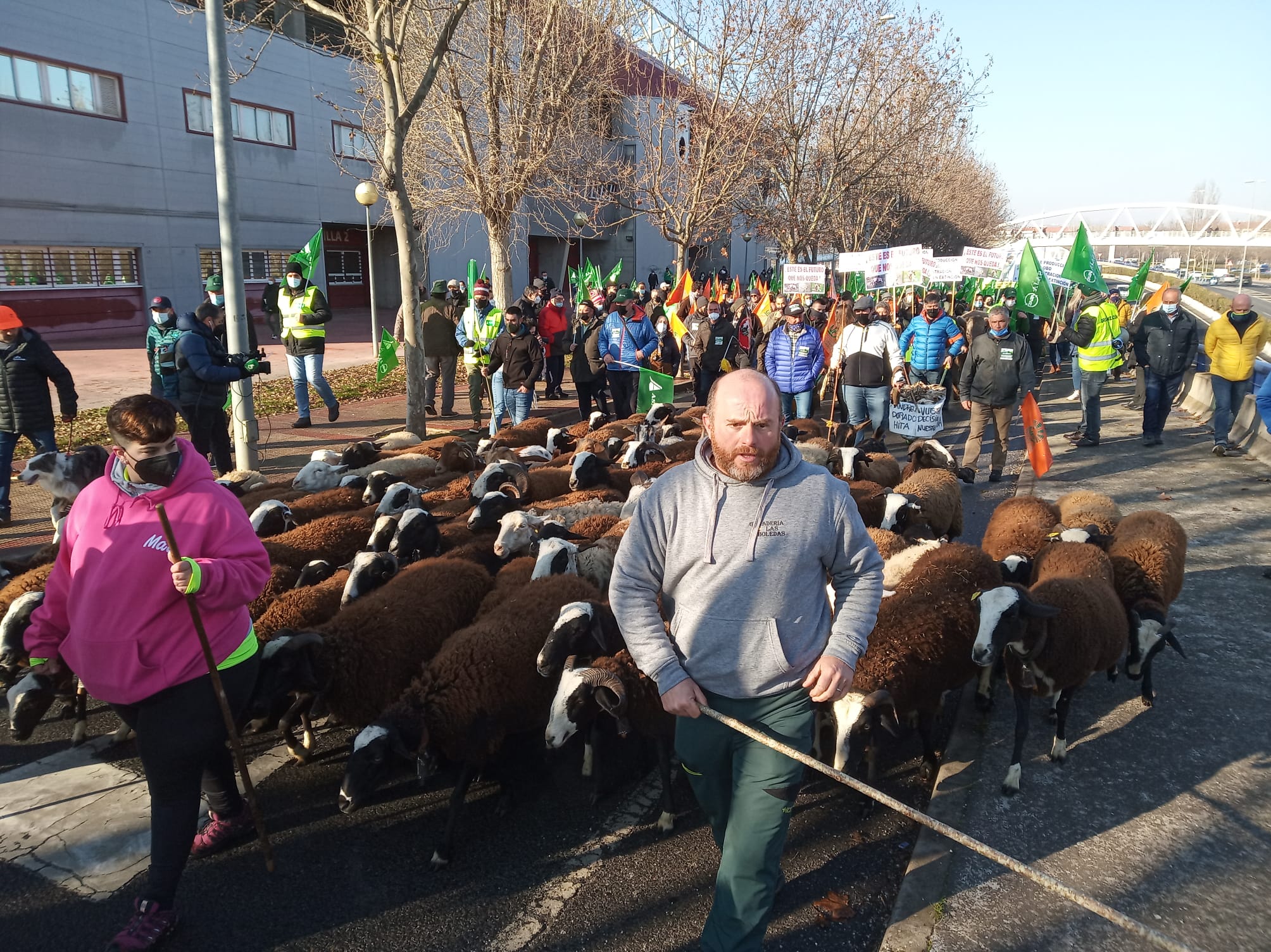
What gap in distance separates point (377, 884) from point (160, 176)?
27.2 meters

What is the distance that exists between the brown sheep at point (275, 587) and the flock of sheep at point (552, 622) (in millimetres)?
18

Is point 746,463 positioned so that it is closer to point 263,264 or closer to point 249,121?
point 263,264

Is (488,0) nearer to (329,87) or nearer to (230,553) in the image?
(230,553)

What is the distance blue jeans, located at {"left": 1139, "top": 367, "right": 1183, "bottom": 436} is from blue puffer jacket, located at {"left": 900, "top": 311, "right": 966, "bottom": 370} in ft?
9.50

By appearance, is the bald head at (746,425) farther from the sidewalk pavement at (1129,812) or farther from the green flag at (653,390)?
the green flag at (653,390)

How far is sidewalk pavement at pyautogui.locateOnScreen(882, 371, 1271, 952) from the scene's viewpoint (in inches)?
134

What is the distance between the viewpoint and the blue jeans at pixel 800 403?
12664 millimetres

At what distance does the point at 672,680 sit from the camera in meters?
2.70

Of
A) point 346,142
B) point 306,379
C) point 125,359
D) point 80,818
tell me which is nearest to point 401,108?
point 306,379

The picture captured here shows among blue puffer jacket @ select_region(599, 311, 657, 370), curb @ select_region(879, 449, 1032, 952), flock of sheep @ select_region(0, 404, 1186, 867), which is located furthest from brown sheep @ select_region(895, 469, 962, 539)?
blue puffer jacket @ select_region(599, 311, 657, 370)

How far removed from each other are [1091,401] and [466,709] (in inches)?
475

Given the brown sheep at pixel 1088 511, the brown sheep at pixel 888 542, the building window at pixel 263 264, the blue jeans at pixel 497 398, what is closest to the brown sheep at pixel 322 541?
the brown sheep at pixel 888 542

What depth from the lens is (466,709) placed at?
4.25 metres

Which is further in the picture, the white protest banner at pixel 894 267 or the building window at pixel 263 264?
the building window at pixel 263 264
